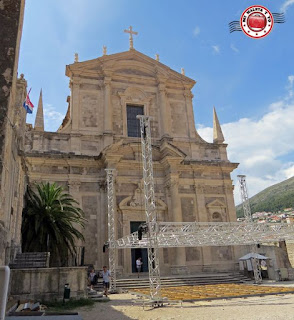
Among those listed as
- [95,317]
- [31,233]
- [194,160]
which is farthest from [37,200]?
[194,160]

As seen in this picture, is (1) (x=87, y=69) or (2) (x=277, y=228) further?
(1) (x=87, y=69)

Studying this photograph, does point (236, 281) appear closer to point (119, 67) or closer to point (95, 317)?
point (95, 317)

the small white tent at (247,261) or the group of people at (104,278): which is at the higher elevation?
the small white tent at (247,261)

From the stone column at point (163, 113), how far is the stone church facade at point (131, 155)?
8 cm

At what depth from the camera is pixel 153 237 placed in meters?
12.6

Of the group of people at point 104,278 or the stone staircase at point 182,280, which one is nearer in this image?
the group of people at point 104,278

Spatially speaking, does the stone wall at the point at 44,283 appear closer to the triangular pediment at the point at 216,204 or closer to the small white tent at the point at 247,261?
the small white tent at the point at 247,261

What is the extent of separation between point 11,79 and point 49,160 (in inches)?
728

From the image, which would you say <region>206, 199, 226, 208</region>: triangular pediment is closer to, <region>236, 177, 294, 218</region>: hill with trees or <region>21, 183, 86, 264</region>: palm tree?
<region>21, 183, 86, 264</region>: palm tree

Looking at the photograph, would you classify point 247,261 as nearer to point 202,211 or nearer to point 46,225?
point 202,211

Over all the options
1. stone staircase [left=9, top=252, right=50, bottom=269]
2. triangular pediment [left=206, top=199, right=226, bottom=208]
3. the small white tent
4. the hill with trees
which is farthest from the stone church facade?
the hill with trees

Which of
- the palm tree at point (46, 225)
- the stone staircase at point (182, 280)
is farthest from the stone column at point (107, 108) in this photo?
the stone staircase at point (182, 280)

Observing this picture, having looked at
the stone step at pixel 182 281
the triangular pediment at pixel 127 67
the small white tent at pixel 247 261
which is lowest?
the stone step at pixel 182 281

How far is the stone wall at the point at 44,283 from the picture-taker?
10383mm
